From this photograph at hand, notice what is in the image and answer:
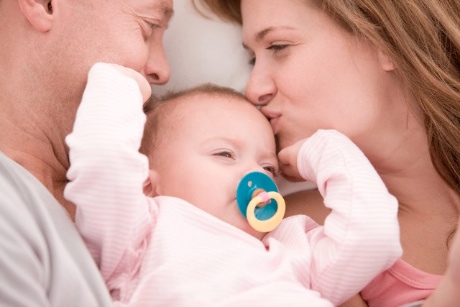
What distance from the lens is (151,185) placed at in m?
1.50

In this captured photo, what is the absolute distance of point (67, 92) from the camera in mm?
1549

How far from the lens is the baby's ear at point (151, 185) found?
1486 mm

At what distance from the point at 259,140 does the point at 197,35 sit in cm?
61

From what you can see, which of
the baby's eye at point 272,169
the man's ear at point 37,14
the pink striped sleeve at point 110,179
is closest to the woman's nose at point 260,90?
the baby's eye at point 272,169

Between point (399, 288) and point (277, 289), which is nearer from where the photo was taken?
point (277, 289)

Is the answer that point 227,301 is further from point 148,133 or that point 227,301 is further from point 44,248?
point 148,133

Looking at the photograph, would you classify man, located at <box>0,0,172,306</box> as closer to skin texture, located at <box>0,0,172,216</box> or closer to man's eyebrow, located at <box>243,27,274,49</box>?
skin texture, located at <box>0,0,172,216</box>

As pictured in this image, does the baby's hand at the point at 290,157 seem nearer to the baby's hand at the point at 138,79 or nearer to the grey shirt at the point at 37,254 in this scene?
the baby's hand at the point at 138,79

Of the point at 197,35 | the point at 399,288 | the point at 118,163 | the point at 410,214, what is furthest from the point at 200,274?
the point at 197,35

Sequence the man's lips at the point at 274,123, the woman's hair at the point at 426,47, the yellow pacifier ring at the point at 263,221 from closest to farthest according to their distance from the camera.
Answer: the yellow pacifier ring at the point at 263,221 → the woman's hair at the point at 426,47 → the man's lips at the point at 274,123

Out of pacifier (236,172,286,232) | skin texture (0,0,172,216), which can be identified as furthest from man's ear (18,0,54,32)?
pacifier (236,172,286,232)

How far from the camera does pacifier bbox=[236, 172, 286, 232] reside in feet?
4.51

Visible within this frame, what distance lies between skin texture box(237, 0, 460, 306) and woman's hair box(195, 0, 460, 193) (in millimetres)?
44

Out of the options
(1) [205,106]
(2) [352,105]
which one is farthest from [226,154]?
(2) [352,105]
